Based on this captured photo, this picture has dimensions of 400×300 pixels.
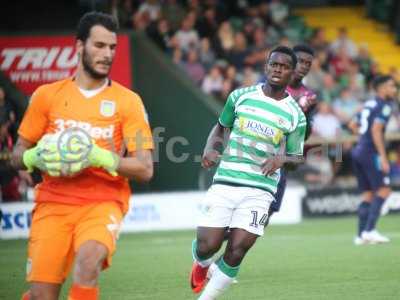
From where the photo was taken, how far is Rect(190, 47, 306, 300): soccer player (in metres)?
8.94

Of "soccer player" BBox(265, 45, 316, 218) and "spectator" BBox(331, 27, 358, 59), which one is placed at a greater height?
"soccer player" BBox(265, 45, 316, 218)

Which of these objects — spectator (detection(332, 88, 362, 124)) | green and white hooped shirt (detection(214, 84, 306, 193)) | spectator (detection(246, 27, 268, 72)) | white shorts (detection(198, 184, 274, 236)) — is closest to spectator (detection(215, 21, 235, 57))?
spectator (detection(246, 27, 268, 72))

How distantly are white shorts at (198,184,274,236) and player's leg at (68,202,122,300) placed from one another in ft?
6.79

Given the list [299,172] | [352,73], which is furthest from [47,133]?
[352,73]

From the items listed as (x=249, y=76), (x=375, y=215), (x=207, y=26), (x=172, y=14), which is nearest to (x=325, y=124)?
(x=249, y=76)

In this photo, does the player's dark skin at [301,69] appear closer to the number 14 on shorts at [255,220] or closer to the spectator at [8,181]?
the number 14 on shorts at [255,220]

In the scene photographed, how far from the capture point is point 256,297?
10023mm

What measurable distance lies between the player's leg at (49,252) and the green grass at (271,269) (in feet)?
10.2

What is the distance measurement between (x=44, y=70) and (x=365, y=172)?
6970mm

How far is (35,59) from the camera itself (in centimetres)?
1969

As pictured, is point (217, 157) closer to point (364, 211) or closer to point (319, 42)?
point (364, 211)

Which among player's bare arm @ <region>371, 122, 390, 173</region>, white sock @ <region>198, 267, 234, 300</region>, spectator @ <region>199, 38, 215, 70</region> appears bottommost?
spectator @ <region>199, 38, 215, 70</region>

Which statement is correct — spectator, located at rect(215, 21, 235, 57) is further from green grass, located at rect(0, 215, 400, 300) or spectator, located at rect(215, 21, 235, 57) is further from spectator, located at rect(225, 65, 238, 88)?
green grass, located at rect(0, 215, 400, 300)

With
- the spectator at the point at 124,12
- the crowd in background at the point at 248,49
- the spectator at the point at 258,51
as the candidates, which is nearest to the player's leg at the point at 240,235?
the crowd in background at the point at 248,49
